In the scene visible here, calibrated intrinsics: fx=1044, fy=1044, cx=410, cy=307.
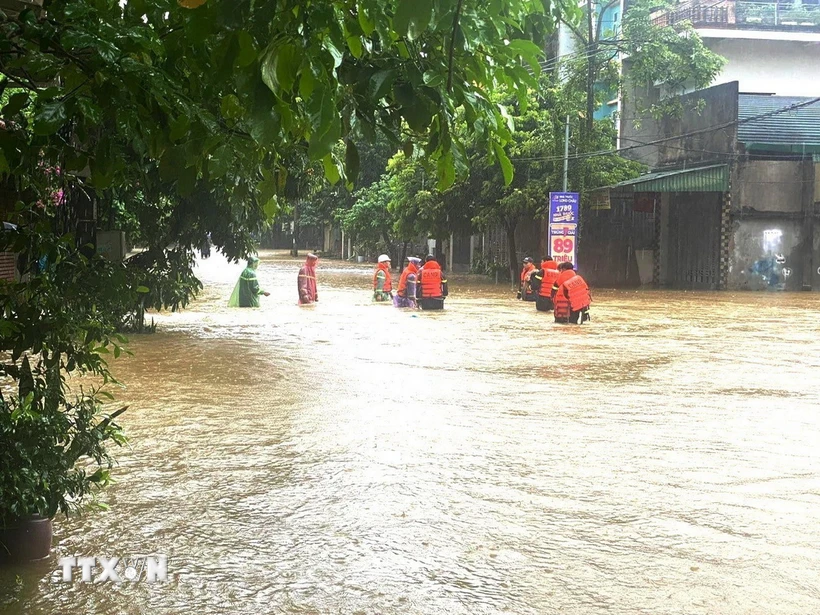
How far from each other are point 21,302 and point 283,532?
2131 millimetres

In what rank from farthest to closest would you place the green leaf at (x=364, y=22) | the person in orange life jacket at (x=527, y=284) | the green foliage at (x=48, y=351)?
the person in orange life jacket at (x=527, y=284)
the green foliage at (x=48, y=351)
the green leaf at (x=364, y=22)

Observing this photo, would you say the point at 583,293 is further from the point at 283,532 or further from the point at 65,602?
the point at 65,602

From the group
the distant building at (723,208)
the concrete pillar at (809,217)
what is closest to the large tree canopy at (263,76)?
the distant building at (723,208)

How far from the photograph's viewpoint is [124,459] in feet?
27.3

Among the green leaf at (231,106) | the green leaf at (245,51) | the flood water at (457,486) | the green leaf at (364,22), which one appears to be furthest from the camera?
the flood water at (457,486)

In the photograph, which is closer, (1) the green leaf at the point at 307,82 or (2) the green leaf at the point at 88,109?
(1) the green leaf at the point at 307,82

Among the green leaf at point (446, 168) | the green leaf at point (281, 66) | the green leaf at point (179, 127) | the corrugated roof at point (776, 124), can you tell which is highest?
the corrugated roof at point (776, 124)

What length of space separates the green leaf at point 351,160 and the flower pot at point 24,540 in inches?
118

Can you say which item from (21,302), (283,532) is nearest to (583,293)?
(283,532)

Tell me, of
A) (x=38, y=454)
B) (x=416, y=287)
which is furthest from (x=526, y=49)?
(x=416, y=287)

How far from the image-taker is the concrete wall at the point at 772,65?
Result: 134 feet

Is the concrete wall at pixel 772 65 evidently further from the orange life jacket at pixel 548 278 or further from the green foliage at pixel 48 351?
the green foliage at pixel 48 351

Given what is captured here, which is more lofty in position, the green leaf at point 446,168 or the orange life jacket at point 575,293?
the green leaf at point 446,168

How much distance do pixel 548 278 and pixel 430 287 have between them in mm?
2814
